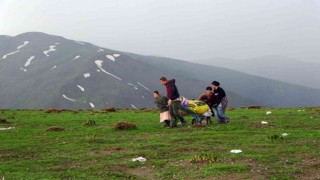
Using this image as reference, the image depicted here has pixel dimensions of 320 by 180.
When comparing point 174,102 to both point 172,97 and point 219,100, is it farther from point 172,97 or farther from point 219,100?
point 219,100

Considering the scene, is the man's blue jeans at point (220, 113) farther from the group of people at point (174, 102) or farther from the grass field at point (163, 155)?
the grass field at point (163, 155)

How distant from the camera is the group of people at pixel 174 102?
86.2ft

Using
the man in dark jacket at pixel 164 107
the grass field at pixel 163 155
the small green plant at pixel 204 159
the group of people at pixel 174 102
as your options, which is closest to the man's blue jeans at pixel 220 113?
the group of people at pixel 174 102

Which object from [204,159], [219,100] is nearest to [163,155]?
[204,159]

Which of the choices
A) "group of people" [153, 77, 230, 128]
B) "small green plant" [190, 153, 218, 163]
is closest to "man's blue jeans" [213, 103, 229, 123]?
"group of people" [153, 77, 230, 128]

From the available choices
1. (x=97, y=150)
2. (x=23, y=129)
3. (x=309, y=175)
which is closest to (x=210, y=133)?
(x=97, y=150)

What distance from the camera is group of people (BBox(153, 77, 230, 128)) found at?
2628 centimetres

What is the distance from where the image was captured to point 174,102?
2636 centimetres

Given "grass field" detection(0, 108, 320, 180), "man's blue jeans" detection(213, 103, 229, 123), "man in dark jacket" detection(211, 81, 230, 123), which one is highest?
"man in dark jacket" detection(211, 81, 230, 123)

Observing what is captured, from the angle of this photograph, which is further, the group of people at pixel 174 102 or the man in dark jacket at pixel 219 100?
the man in dark jacket at pixel 219 100

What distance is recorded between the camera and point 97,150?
61.4 ft

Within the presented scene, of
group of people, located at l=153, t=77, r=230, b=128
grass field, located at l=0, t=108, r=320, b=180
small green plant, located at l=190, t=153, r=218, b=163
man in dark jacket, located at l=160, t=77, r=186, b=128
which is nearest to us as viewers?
grass field, located at l=0, t=108, r=320, b=180

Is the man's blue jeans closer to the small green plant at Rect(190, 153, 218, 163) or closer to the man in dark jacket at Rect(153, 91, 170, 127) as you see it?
the man in dark jacket at Rect(153, 91, 170, 127)

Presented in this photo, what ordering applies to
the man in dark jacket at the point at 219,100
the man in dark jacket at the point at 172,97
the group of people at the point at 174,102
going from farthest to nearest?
1. the man in dark jacket at the point at 219,100
2. the group of people at the point at 174,102
3. the man in dark jacket at the point at 172,97
